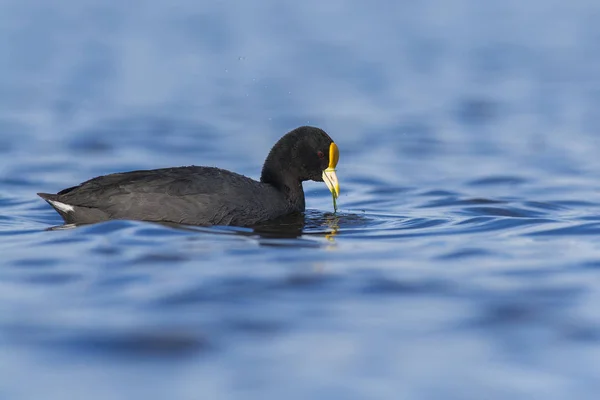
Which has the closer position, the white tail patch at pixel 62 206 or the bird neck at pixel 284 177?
the white tail patch at pixel 62 206

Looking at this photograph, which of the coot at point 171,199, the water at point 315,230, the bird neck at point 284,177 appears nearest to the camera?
the water at point 315,230

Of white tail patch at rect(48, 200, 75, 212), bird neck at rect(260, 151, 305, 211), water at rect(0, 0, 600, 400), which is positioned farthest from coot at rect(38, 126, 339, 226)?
bird neck at rect(260, 151, 305, 211)

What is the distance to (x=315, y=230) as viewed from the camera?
10078mm

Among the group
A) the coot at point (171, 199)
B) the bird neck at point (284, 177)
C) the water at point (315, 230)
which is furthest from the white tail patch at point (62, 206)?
the bird neck at point (284, 177)

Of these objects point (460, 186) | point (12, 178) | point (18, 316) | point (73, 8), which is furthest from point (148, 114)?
point (73, 8)

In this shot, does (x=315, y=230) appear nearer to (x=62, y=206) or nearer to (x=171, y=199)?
(x=171, y=199)

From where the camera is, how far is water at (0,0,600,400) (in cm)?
577

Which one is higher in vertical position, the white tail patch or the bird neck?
the bird neck

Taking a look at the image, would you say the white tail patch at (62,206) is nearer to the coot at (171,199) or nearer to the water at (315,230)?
the coot at (171,199)

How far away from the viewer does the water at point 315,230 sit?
227 inches

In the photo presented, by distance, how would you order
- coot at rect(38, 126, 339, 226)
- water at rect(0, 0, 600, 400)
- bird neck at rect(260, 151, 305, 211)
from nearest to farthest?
water at rect(0, 0, 600, 400)
coot at rect(38, 126, 339, 226)
bird neck at rect(260, 151, 305, 211)

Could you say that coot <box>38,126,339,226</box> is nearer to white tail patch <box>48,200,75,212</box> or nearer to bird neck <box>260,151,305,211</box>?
white tail patch <box>48,200,75,212</box>

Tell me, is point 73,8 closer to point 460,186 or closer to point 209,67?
point 209,67

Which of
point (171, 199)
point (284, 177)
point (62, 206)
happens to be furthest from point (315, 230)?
point (62, 206)
